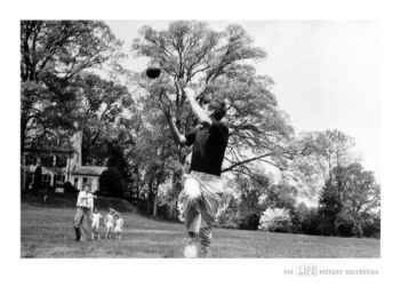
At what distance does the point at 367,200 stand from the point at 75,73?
5.22 m

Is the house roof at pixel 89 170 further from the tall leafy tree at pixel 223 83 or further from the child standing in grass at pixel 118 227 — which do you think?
the tall leafy tree at pixel 223 83

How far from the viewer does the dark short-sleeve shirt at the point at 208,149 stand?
7.98 m

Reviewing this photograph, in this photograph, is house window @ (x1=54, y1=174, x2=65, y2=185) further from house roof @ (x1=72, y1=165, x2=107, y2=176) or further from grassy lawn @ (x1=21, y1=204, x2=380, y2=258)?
grassy lawn @ (x1=21, y1=204, x2=380, y2=258)

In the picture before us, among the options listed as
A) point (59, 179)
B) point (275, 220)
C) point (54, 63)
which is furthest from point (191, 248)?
point (54, 63)

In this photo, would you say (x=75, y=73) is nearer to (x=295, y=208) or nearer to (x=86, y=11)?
(x=86, y=11)

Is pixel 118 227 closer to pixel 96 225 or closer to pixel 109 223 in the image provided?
pixel 109 223

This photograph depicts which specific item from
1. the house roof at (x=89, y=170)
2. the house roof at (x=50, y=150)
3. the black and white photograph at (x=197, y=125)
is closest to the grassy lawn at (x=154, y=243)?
the black and white photograph at (x=197, y=125)

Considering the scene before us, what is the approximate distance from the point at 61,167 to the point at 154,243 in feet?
6.36

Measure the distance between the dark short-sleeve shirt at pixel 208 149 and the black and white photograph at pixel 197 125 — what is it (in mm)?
1853

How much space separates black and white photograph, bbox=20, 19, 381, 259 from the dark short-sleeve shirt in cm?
185

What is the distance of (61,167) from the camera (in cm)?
1020
